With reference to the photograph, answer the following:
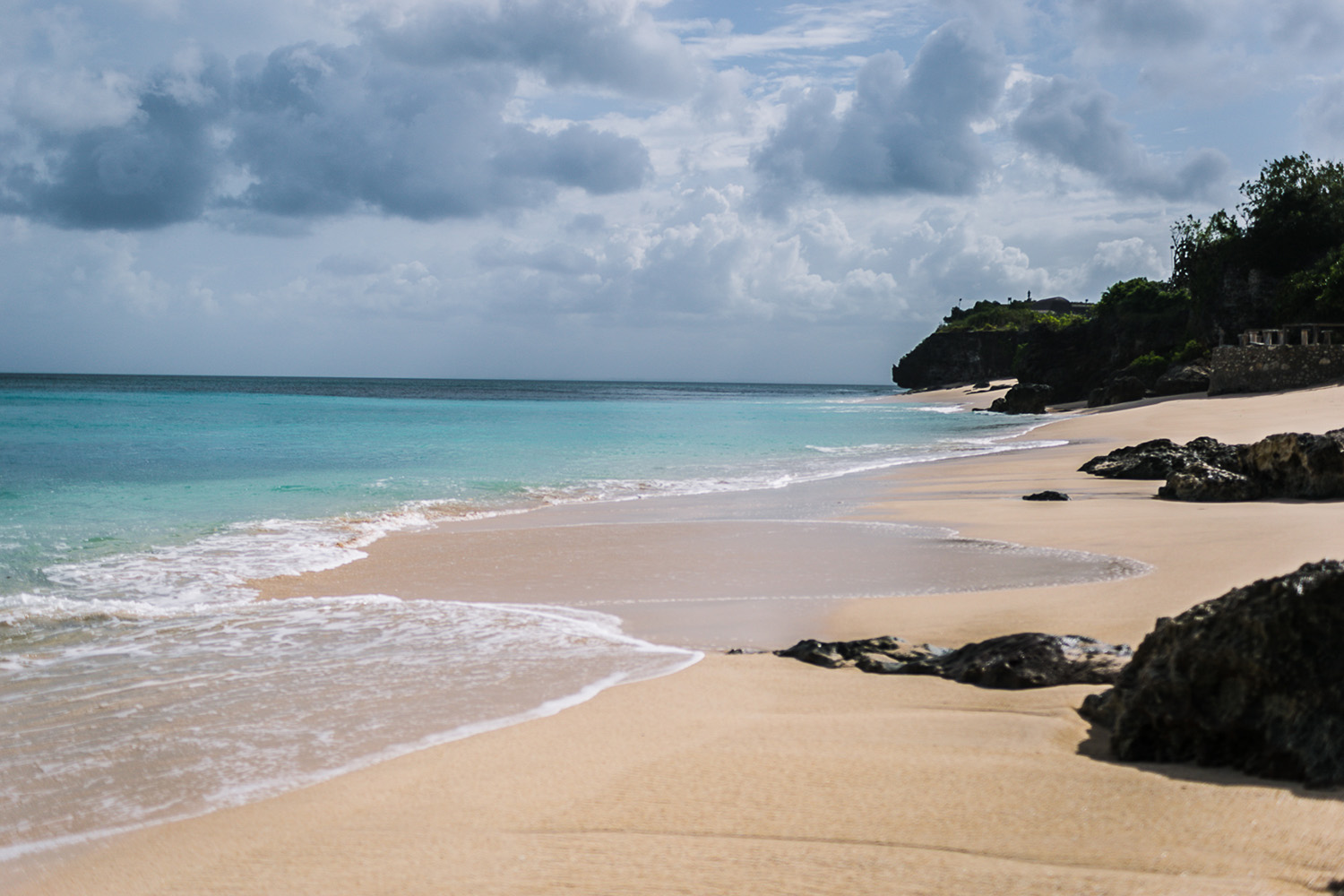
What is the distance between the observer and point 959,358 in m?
116

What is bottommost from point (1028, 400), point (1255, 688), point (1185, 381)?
point (1255, 688)

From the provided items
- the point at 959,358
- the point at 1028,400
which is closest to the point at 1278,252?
the point at 1028,400

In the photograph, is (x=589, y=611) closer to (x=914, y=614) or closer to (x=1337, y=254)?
(x=914, y=614)

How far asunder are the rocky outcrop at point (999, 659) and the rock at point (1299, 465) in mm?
7538

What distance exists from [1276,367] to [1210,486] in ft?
95.8

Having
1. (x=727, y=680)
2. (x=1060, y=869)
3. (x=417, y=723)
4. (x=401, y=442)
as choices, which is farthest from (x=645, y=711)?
(x=401, y=442)

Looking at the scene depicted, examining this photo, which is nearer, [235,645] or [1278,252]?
[235,645]

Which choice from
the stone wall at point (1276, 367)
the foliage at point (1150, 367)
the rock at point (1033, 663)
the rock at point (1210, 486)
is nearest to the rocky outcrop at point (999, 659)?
the rock at point (1033, 663)

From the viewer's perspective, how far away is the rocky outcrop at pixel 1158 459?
13.0 metres

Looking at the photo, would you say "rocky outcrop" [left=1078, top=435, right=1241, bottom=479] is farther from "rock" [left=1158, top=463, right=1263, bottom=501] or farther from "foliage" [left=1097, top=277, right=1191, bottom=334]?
"foliage" [left=1097, top=277, right=1191, bottom=334]

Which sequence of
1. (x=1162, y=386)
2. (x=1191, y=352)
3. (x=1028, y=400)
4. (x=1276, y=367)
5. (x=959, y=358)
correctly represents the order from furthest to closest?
(x=959, y=358), (x=1028, y=400), (x=1191, y=352), (x=1162, y=386), (x=1276, y=367)

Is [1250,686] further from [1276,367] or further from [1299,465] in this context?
[1276,367]

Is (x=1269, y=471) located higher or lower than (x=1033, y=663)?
higher

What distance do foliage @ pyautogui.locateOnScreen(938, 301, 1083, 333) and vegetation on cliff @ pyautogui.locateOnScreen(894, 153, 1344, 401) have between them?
156 ft
